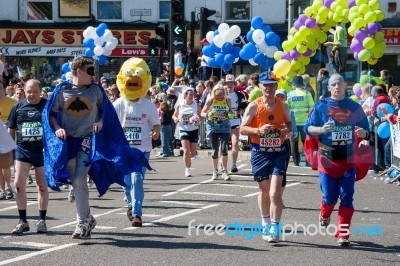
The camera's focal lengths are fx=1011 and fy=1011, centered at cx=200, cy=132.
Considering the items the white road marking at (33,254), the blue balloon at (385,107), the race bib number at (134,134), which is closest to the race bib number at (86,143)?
the white road marking at (33,254)

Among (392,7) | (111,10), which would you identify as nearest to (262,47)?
(392,7)

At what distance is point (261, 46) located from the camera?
2383 cm

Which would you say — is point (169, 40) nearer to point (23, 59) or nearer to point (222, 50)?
point (222, 50)

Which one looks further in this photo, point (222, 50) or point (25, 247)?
point (222, 50)

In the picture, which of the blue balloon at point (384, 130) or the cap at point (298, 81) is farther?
the cap at point (298, 81)

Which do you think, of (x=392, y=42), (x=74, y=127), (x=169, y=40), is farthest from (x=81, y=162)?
(x=392, y=42)

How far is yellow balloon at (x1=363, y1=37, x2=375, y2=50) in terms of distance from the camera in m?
19.8

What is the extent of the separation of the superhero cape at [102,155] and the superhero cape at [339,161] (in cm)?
188

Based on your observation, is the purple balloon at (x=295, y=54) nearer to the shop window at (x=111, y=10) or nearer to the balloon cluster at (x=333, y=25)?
the balloon cluster at (x=333, y=25)

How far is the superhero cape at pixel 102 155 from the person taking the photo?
35.0 feet

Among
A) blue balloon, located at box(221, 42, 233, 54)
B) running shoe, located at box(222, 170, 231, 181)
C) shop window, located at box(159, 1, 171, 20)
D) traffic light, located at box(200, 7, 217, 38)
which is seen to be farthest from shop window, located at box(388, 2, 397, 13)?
running shoe, located at box(222, 170, 231, 181)

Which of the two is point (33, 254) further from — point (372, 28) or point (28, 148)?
point (372, 28)

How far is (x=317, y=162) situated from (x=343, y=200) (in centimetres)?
55

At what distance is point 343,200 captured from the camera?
420 inches
